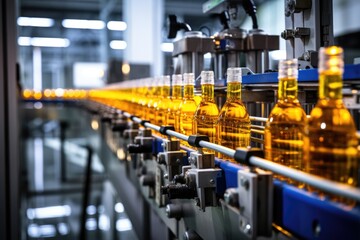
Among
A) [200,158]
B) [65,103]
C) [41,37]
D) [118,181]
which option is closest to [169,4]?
[41,37]

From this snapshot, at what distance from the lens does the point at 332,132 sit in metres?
0.59

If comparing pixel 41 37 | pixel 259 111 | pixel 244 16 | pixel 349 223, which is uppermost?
pixel 41 37

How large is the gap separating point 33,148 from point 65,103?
4.05 meters

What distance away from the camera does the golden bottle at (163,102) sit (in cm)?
140

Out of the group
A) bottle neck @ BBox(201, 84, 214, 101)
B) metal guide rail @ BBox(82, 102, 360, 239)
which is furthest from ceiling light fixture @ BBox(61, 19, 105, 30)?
metal guide rail @ BBox(82, 102, 360, 239)

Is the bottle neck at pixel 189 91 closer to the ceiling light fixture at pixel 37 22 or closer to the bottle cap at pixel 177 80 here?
the bottle cap at pixel 177 80

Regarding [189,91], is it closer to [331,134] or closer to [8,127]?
[331,134]

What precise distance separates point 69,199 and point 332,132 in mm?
6280

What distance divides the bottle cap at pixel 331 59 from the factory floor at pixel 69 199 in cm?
338

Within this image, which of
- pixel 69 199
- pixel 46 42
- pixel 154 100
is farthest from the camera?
pixel 46 42

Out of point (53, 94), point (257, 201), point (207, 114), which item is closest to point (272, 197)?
point (257, 201)

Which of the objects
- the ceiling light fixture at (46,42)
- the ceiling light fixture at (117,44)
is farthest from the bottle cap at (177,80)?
the ceiling light fixture at (117,44)

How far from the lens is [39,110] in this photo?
566 cm

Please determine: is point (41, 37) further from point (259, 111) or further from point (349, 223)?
point (349, 223)
